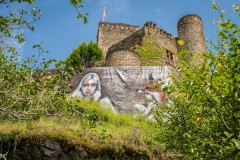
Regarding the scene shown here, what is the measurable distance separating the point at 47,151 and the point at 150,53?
1635 cm

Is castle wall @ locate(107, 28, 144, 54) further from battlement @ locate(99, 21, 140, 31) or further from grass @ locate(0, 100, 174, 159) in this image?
grass @ locate(0, 100, 174, 159)

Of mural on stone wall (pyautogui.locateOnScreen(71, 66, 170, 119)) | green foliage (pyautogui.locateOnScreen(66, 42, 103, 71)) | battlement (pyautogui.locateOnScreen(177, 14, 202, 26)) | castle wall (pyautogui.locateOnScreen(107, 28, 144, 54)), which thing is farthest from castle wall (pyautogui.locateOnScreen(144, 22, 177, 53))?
Result: mural on stone wall (pyautogui.locateOnScreen(71, 66, 170, 119))

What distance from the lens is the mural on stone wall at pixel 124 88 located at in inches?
711

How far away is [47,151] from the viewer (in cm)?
899

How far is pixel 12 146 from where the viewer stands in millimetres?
9164

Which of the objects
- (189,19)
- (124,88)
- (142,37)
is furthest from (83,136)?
(189,19)

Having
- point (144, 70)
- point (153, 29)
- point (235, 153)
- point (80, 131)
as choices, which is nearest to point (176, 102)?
point (80, 131)

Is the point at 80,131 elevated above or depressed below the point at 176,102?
below

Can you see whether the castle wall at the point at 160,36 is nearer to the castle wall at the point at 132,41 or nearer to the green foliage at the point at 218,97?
the castle wall at the point at 132,41

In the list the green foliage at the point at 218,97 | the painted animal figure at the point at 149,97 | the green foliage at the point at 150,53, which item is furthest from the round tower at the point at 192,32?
the green foliage at the point at 218,97

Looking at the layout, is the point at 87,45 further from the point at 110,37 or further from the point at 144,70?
the point at 144,70

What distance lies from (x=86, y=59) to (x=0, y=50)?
1527 centimetres

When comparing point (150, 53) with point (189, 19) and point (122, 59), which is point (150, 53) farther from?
point (189, 19)

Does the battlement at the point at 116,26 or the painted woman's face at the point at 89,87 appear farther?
the battlement at the point at 116,26
